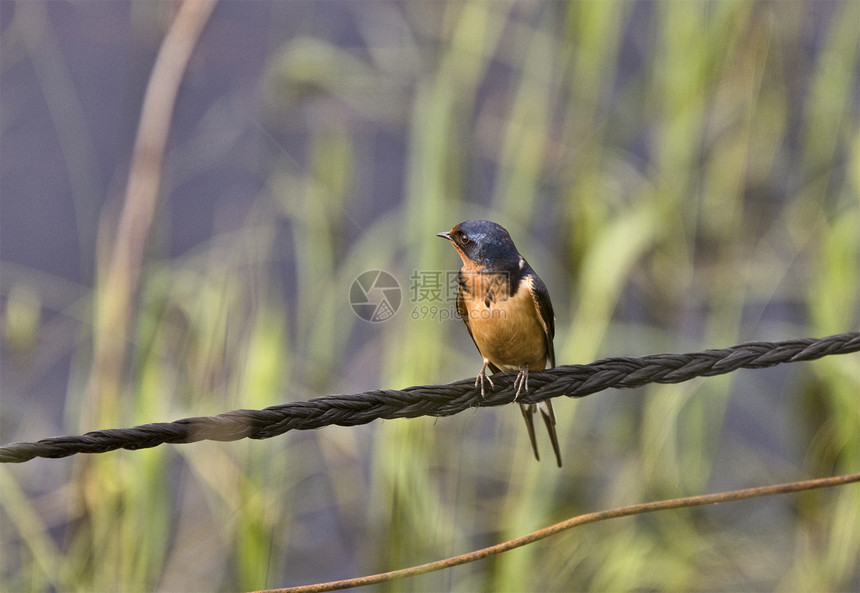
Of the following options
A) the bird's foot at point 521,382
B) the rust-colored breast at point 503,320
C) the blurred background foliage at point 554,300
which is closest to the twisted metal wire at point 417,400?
the bird's foot at point 521,382

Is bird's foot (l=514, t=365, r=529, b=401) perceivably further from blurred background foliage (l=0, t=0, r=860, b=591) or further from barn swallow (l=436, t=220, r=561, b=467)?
blurred background foliage (l=0, t=0, r=860, b=591)

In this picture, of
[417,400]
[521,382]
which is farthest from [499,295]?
[417,400]

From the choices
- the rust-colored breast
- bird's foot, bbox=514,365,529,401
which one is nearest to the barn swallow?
the rust-colored breast

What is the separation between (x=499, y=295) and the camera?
2031 mm

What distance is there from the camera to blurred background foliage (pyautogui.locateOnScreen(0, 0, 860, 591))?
117 inches

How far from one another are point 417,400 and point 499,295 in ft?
2.09

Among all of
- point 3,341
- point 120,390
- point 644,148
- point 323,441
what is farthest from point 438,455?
point 644,148

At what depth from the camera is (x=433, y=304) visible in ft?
9.78

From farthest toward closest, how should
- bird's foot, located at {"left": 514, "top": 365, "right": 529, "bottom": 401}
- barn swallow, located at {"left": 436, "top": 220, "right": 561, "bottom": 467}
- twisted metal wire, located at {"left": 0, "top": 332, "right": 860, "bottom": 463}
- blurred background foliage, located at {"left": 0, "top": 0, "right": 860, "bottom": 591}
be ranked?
blurred background foliage, located at {"left": 0, "top": 0, "right": 860, "bottom": 591} → barn swallow, located at {"left": 436, "top": 220, "right": 561, "bottom": 467} → bird's foot, located at {"left": 514, "top": 365, "right": 529, "bottom": 401} → twisted metal wire, located at {"left": 0, "top": 332, "right": 860, "bottom": 463}

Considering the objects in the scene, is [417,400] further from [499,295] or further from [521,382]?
[499,295]

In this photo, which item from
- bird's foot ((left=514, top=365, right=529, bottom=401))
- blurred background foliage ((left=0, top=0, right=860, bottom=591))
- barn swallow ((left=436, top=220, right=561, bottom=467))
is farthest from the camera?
blurred background foliage ((left=0, top=0, right=860, bottom=591))

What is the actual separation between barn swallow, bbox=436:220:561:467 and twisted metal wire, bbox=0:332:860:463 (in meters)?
0.25

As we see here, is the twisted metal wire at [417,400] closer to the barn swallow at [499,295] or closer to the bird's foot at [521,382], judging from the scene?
the bird's foot at [521,382]

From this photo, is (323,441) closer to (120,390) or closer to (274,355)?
(274,355)
